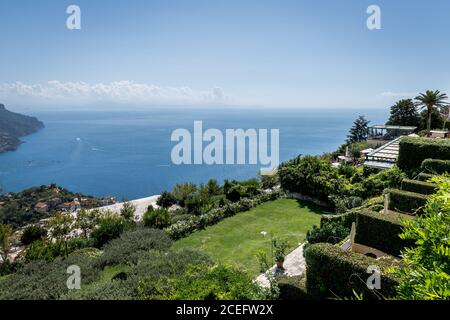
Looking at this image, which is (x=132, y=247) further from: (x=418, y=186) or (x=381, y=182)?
(x=381, y=182)

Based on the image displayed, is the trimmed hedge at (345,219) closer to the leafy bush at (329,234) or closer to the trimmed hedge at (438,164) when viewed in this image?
the leafy bush at (329,234)

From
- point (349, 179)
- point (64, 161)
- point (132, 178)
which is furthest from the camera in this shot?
point (64, 161)

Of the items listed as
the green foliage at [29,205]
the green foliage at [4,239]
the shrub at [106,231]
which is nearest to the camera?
the green foliage at [4,239]

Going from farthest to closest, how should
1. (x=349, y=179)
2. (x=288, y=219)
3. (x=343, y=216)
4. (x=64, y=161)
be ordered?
(x=64, y=161) → (x=349, y=179) → (x=288, y=219) → (x=343, y=216)

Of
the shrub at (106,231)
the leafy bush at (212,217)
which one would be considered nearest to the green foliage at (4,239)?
the shrub at (106,231)

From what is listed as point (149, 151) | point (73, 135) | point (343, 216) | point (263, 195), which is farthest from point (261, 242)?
point (73, 135)

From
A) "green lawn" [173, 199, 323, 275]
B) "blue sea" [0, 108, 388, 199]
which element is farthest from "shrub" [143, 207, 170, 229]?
"blue sea" [0, 108, 388, 199]
